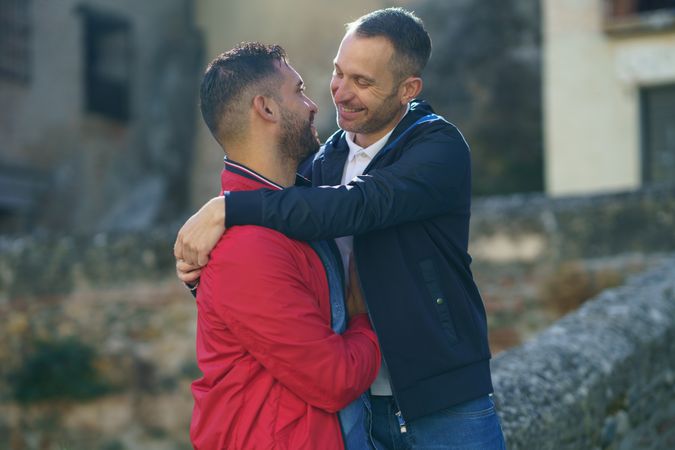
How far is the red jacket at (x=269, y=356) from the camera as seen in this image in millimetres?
2059

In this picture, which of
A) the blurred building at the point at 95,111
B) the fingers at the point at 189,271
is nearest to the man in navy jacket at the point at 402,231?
the fingers at the point at 189,271

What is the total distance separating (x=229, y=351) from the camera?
2139 millimetres

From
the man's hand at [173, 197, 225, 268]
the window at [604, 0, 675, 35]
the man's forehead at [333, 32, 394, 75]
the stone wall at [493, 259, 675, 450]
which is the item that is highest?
the window at [604, 0, 675, 35]

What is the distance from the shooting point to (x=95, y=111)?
56.2 feet

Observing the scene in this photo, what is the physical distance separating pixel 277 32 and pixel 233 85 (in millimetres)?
16562

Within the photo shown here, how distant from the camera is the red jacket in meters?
2.06

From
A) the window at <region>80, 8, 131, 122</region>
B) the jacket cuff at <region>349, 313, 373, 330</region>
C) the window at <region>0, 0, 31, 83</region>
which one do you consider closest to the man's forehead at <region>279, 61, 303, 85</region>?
the jacket cuff at <region>349, 313, 373, 330</region>

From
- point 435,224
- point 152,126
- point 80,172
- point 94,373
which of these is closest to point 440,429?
point 435,224

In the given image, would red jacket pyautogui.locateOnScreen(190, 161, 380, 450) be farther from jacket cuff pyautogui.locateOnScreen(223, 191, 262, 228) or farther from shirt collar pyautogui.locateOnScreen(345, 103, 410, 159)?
shirt collar pyautogui.locateOnScreen(345, 103, 410, 159)

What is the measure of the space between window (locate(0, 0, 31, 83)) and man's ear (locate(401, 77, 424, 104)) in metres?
13.9

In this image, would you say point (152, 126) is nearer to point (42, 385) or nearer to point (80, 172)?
point (80, 172)

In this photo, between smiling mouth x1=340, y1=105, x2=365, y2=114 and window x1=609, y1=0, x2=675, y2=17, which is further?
window x1=609, y1=0, x2=675, y2=17

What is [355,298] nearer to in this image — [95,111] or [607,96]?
[607,96]

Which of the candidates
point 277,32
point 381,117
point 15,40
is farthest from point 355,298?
point 277,32
